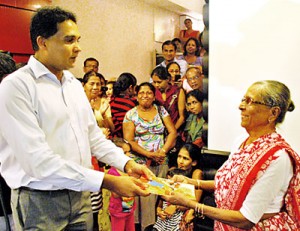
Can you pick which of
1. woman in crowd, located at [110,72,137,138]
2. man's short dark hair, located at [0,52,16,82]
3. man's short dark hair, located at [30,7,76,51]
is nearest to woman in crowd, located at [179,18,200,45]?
woman in crowd, located at [110,72,137,138]

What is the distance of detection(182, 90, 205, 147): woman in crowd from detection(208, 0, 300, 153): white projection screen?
52 centimetres

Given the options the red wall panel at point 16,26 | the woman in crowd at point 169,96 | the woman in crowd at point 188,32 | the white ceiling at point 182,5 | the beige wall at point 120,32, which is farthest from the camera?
the woman in crowd at point 188,32

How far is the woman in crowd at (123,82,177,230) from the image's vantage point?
311cm

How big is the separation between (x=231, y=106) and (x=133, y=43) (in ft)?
13.7

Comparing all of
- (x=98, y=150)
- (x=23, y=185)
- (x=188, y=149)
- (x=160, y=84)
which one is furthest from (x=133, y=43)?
(x=23, y=185)

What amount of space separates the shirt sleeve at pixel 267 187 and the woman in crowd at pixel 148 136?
1.61 meters

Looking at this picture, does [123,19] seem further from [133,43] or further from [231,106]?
[231,106]

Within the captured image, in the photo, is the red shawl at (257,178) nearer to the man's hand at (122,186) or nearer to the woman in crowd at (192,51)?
the man's hand at (122,186)

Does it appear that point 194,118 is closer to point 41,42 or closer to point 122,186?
point 122,186

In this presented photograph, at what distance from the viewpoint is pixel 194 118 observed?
328cm

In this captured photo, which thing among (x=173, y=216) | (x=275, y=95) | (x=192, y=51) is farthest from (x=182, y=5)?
(x=275, y=95)

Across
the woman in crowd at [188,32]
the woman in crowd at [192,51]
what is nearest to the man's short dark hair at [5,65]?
the woman in crowd at [192,51]

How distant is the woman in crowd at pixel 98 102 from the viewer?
333 cm

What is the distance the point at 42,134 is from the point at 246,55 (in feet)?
5.33
